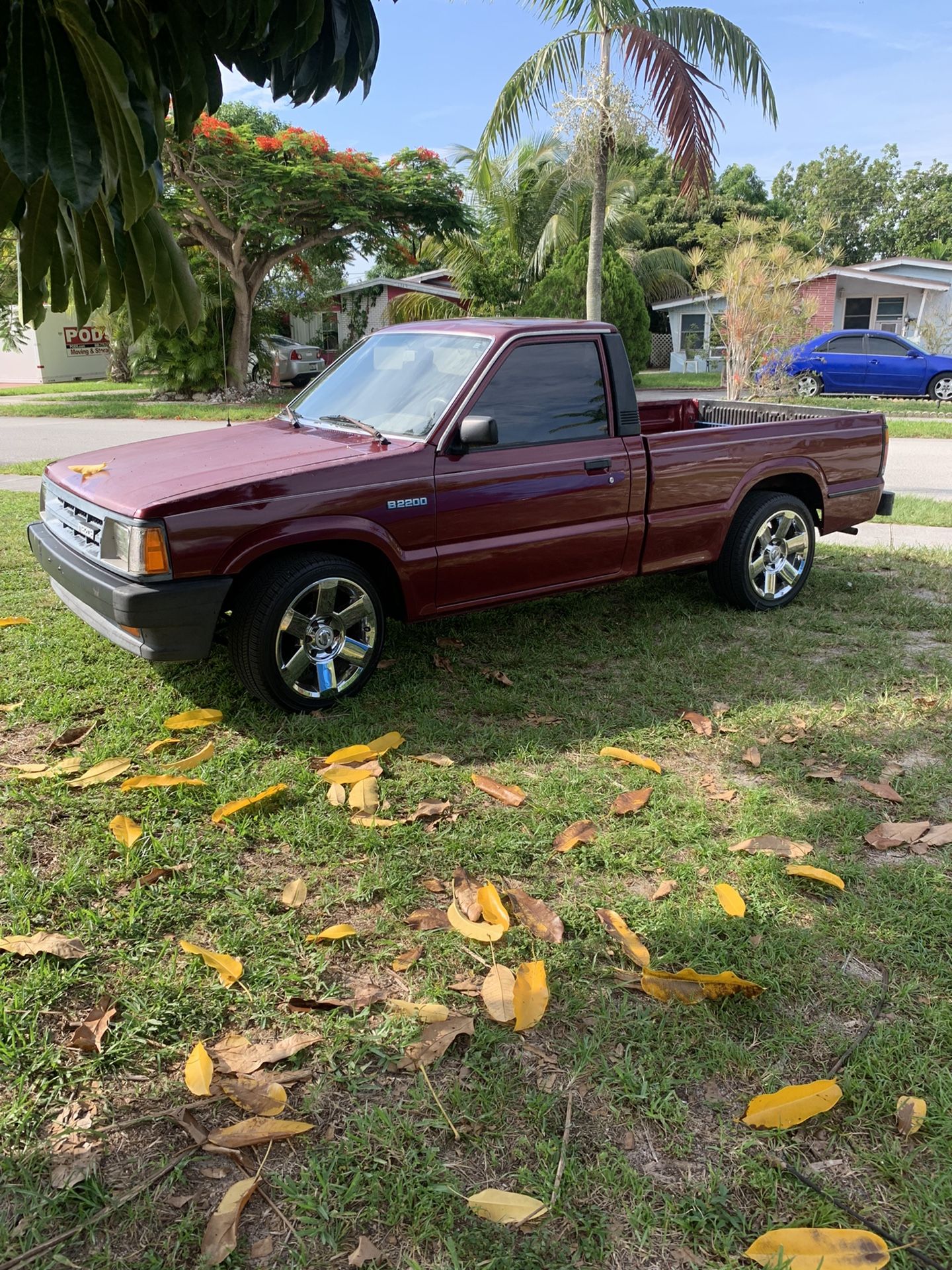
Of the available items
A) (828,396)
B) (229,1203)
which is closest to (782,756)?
(229,1203)

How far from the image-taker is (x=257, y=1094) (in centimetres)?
229

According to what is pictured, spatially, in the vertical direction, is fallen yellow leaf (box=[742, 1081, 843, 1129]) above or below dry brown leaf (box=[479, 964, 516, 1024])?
below

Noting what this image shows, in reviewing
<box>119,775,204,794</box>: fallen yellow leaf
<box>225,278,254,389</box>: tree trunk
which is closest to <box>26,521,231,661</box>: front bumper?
<box>119,775,204,794</box>: fallen yellow leaf

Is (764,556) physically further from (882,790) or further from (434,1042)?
(434,1042)

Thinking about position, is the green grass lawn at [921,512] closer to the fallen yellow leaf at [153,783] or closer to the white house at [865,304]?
the fallen yellow leaf at [153,783]

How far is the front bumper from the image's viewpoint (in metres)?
3.88

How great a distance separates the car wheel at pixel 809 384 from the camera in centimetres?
2119

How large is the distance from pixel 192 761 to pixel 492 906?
1.49 metres

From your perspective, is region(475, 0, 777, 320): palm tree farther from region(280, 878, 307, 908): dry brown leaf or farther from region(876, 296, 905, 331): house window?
region(876, 296, 905, 331): house window

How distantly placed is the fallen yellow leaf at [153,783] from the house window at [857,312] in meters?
33.4

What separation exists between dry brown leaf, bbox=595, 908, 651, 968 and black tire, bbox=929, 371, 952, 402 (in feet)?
75.2

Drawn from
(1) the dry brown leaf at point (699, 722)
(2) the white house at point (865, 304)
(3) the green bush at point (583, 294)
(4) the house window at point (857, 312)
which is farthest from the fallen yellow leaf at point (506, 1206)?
(4) the house window at point (857, 312)

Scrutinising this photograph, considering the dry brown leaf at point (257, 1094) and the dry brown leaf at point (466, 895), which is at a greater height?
the dry brown leaf at point (466, 895)

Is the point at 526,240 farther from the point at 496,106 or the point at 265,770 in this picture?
the point at 265,770
